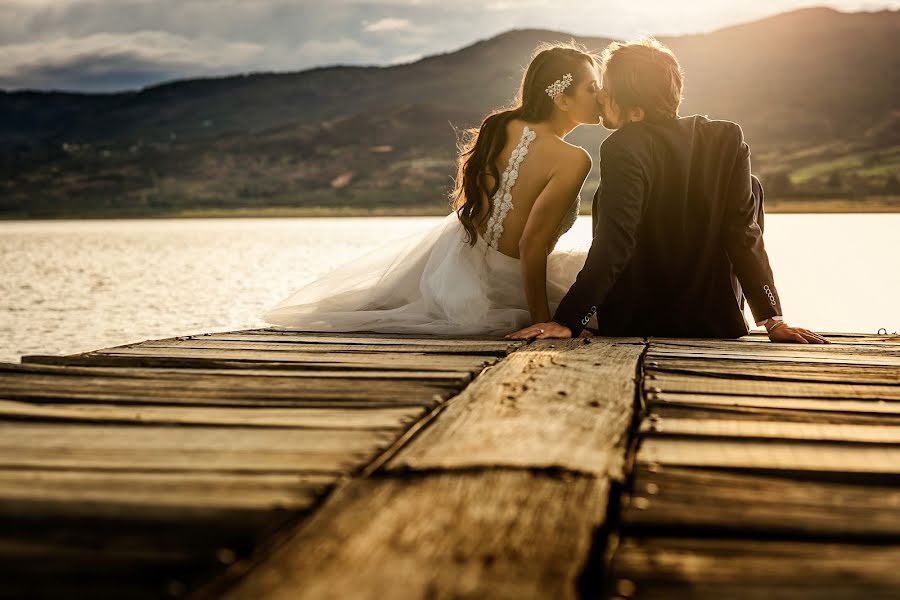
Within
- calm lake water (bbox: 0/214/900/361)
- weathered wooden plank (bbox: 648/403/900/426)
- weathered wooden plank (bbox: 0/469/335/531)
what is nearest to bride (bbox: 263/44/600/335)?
calm lake water (bbox: 0/214/900/361)

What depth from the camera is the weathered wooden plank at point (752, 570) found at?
3.72 feet

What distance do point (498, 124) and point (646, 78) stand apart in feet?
2.92

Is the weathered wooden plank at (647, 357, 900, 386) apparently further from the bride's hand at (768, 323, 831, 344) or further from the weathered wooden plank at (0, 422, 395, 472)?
the weathered wooden plank at (0, 422, 395, 472)

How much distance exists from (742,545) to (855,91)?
5320 inches

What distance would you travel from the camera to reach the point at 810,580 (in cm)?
117

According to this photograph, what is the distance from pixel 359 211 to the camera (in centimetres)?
7944

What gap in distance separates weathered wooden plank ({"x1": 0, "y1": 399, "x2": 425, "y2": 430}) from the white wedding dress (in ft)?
6.83

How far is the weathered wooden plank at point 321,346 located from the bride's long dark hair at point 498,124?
1.16 meters

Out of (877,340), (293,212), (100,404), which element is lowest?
(293,212)

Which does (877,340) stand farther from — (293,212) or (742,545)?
(293,212)

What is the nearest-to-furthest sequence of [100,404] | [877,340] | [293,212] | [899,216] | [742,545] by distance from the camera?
[742,545], [100,404], [877,340], [899,216], [293,212]

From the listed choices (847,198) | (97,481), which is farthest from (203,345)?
(847,198)

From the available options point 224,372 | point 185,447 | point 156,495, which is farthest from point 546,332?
point 156,495

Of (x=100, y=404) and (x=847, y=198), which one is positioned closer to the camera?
(x=100, y=404)
